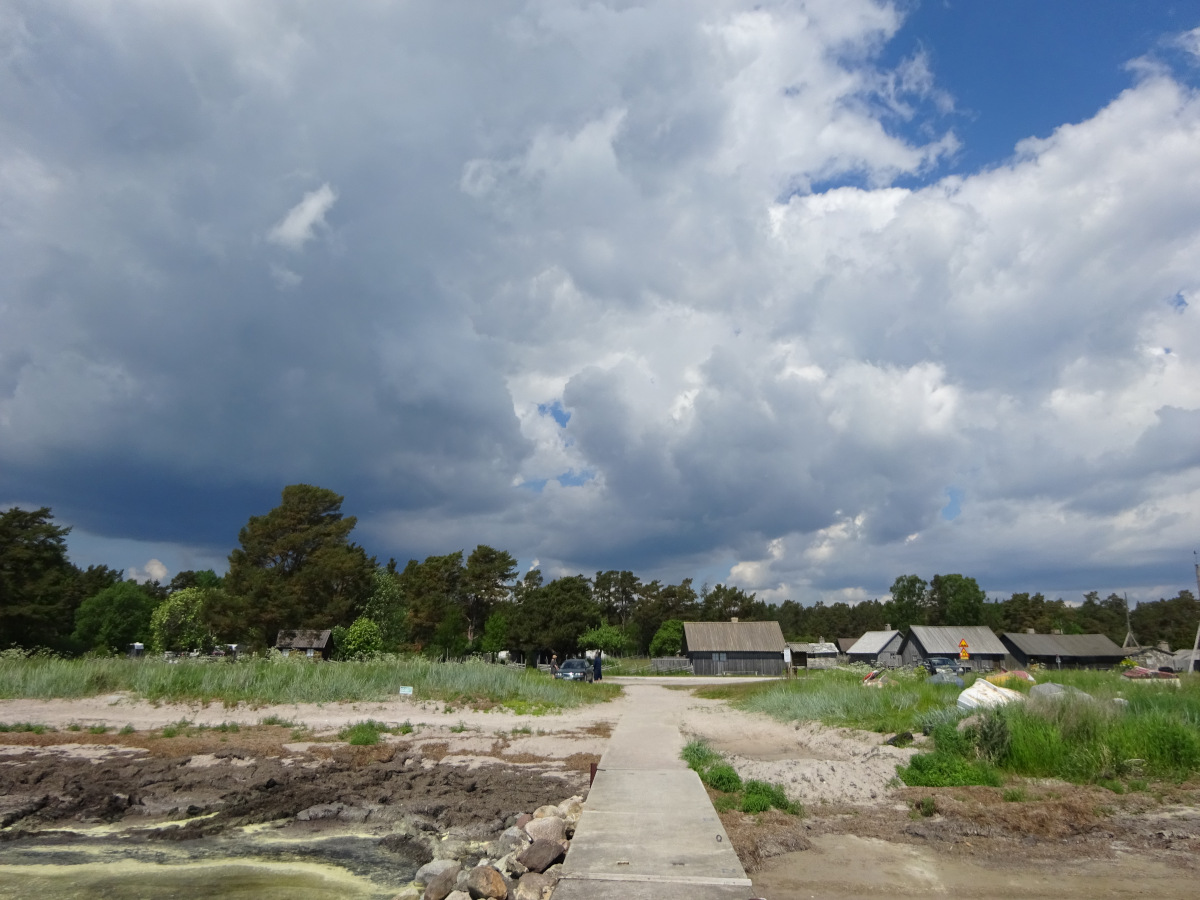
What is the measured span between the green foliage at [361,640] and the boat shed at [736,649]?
27802mm

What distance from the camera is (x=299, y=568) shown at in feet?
196

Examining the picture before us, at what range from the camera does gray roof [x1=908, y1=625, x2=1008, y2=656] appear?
72.9 m

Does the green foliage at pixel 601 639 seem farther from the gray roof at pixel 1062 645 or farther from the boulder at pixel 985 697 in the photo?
the boulder at pixel 985 697

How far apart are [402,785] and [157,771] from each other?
16.7 ft

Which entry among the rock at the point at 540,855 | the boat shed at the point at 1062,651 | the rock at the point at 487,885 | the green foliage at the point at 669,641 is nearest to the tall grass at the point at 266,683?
the rock at the point at 540,855

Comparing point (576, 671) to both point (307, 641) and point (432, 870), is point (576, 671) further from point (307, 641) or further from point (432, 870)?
point (432, 870)

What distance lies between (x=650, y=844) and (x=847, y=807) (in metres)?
4.65

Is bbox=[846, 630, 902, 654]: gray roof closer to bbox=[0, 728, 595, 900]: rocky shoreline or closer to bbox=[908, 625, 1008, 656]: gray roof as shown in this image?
bbox=[908, 625, 1008, 656]: gray roof

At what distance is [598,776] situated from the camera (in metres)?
11.1

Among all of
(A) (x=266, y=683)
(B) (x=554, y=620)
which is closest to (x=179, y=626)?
(B) (x=554, y=620)


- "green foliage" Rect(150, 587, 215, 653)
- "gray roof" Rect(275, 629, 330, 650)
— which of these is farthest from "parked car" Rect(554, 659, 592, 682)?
"green foliage" Rect(150, 587, 215, 653)

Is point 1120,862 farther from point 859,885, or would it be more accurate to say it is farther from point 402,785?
point 402,785

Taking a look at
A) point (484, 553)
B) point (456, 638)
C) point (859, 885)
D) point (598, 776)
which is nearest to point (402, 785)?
point (598, 776)

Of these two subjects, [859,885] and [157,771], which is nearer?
[859,885]
